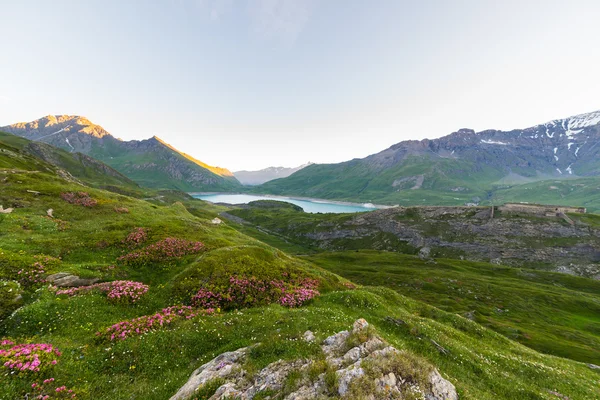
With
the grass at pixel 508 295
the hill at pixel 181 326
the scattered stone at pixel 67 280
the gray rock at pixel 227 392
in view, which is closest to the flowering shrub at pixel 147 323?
the hill at pixel 181 326

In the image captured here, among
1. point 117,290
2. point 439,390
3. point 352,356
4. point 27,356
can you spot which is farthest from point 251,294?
point 439,390

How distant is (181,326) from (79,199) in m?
43.2

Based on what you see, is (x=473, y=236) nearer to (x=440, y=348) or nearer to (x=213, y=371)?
(x=440, y=348)

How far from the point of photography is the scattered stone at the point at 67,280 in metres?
21.1

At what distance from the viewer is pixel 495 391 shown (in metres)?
15.5

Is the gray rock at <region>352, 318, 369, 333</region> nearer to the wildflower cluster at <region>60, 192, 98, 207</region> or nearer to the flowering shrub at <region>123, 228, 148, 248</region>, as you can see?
the flowering shrub at <region>123, 228, 148, 248</region>

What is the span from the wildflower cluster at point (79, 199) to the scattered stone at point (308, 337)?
47.6m

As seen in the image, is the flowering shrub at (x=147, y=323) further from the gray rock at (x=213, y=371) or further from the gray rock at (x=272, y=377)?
the gray rock at (x=272, y=377)

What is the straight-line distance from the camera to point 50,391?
10.9 m

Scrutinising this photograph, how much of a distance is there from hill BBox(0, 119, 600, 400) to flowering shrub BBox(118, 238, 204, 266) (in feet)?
0.42

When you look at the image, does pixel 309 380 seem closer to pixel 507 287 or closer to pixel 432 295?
pixel 432 295

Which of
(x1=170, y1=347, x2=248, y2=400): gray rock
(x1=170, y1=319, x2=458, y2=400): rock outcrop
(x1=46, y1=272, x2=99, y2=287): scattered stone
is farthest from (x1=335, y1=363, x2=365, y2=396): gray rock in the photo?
(x1=46, y1=272, x2=99, y2=287): scattered stone

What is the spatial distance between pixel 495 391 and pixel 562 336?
221 feet

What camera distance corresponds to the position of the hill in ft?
38.7
